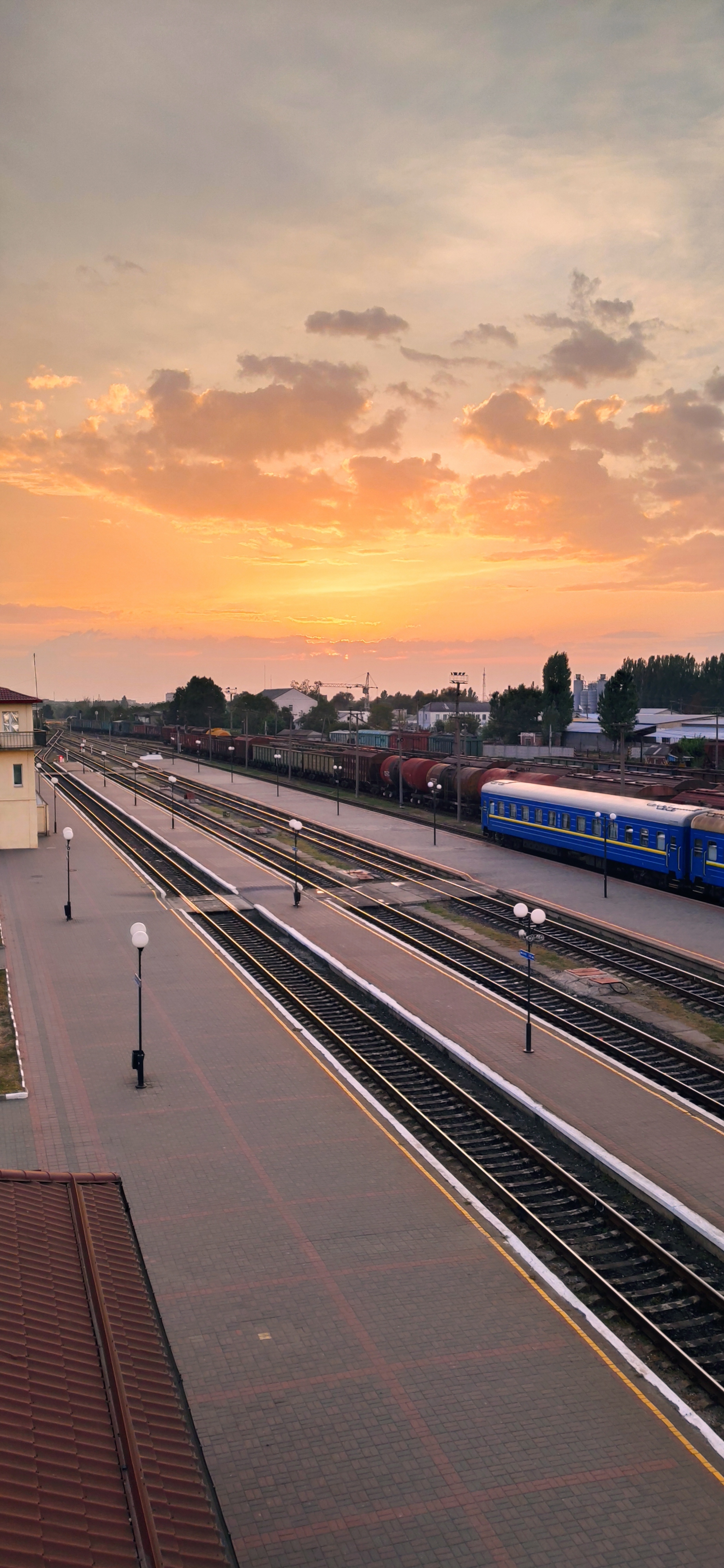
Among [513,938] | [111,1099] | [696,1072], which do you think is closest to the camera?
[111,1099]

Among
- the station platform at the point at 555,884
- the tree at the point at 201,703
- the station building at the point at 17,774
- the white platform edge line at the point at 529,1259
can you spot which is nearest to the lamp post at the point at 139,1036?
the white platform edge line at the point at 529,1259

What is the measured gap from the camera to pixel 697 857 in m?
33.5

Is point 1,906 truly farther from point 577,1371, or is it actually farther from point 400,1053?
point 577,1371

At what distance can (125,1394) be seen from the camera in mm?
6191

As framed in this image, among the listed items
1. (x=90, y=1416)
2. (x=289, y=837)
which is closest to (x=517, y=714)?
(x=289, y=837)

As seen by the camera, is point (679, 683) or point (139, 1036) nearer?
point (139, 1036)

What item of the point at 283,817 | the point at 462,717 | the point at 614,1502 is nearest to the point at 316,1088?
the point at 614,1502

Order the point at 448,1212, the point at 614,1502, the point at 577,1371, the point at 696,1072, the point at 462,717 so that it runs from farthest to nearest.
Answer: the point at 462,717, the point at 696,1072, the point at 448,1212, the point at 577,1371, the point at 614,1502

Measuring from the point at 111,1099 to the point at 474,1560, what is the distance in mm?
10843

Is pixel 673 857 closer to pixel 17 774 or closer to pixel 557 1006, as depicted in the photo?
pixel 557 1006

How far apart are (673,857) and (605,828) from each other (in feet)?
10.0

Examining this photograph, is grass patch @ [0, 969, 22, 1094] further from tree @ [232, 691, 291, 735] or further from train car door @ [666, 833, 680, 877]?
tree @ [232, 691, 291, 735]

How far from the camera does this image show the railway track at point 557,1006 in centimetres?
1877

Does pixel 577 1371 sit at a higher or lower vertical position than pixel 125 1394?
lower
